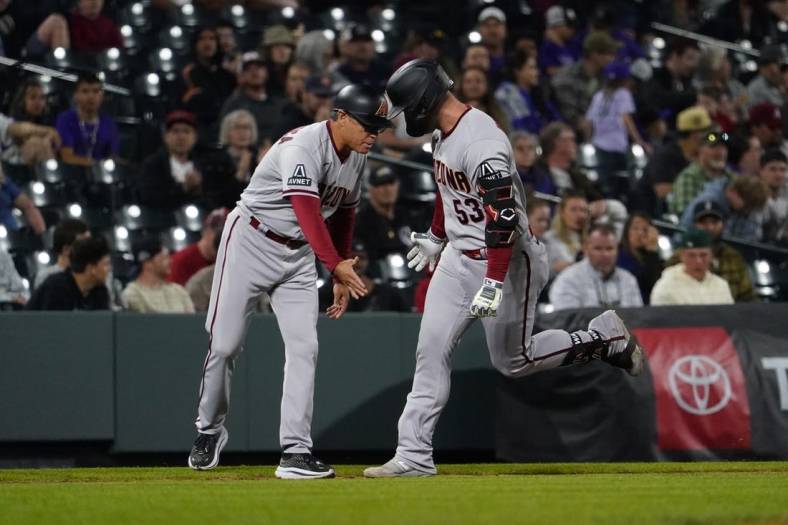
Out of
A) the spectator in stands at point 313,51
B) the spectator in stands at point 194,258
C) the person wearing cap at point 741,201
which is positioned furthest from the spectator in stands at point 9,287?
the person wearing cap at point 741,201

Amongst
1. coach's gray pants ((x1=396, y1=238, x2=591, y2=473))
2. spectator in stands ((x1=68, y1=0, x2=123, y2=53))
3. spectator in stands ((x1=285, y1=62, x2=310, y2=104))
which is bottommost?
coach's gray pants ((x1=396, y1=238, x2=591, y2=473))

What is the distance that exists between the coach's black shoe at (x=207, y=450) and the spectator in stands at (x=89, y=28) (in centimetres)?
725

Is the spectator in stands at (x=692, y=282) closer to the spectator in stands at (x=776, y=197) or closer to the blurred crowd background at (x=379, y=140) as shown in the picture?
the blurred crowd background at (x=379, y=140)

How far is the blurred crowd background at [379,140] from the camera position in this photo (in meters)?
11.0

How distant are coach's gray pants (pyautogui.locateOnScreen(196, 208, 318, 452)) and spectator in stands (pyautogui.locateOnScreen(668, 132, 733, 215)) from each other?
268 inches

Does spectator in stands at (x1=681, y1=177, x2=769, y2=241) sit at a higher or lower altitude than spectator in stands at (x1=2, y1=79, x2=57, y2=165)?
lower

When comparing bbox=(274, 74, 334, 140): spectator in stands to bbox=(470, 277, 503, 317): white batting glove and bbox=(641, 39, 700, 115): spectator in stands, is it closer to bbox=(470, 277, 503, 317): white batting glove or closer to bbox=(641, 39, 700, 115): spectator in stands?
bbox=(641, 39, 700, 115): spectator in stands

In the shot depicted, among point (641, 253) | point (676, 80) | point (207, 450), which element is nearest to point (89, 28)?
point (641, 253)

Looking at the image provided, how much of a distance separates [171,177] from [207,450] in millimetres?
4828

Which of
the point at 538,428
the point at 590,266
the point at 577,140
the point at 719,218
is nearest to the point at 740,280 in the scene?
the point at 719,218

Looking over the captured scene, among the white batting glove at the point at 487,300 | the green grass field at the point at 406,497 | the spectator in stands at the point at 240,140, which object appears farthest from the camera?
the spectator in stands at the point at 240,140

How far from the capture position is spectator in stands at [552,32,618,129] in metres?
15.8

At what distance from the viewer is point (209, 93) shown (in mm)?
14125

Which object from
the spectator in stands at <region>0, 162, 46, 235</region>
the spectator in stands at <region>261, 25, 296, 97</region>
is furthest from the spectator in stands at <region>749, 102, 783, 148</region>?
the spectator in stands at <region>0, 162, 46, 235</region>
